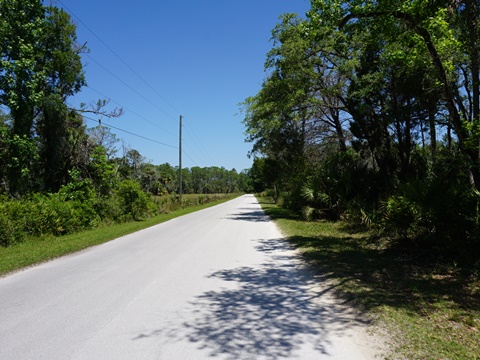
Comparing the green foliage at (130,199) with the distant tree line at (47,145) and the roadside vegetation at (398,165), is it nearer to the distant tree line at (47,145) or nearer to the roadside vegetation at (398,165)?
the distant tree line at (47,145)

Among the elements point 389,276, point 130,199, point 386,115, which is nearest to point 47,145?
point 130,199

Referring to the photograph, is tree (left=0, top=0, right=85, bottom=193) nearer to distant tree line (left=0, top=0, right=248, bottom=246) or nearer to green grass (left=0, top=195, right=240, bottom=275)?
distant tree line (left=0, top=0, right=248, bottom=246)

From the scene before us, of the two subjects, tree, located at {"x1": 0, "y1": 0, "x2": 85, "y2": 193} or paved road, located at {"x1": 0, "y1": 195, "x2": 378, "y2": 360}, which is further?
tree, located at {"x1": 0, "y1": 0, "x2": 85, "y2": 193}

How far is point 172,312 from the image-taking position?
5.05 meters

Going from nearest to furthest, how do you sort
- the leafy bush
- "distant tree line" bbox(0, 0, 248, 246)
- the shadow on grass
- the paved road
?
the paved road, the shadow on grass, the leafy bush, "distant tree line" bbox(0, 0, 248, 246)

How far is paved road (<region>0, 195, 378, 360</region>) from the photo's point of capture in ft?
12.7

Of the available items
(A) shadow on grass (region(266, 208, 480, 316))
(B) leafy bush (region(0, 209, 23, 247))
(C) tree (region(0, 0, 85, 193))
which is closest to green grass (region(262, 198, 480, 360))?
(A) shadow on grass (region(266, 208, 480, 316))

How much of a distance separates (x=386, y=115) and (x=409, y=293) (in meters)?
9.75

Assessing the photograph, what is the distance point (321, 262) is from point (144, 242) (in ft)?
21.5

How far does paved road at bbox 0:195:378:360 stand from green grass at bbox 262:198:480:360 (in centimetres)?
52

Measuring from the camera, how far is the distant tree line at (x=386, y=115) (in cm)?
800

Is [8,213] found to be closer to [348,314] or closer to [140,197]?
[140,197]

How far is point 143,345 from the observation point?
13.0 ft

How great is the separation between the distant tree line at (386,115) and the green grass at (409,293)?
3.75 ft
